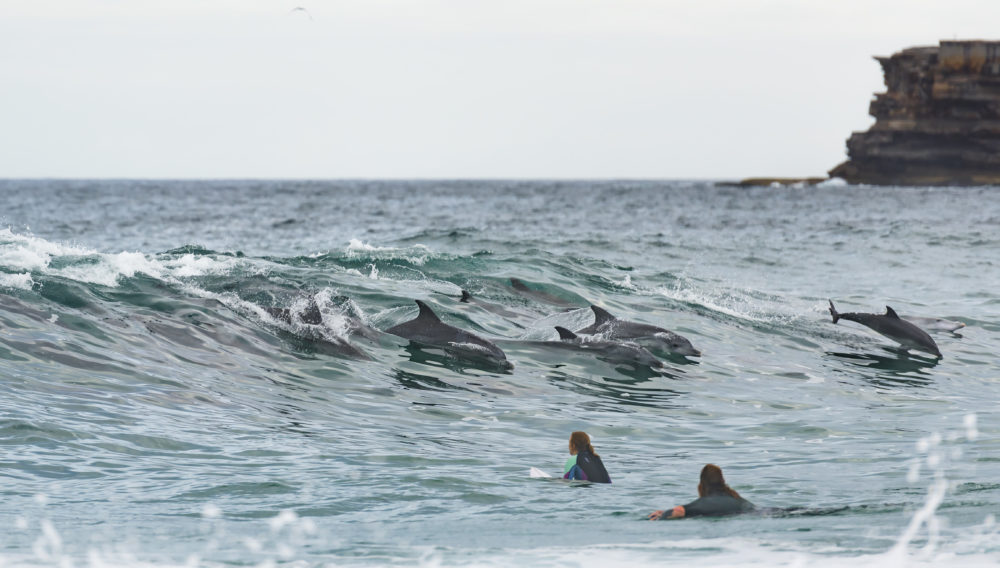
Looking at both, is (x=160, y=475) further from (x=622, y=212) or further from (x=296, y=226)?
(x=622, y=212)

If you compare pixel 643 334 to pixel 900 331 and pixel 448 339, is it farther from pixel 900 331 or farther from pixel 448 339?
pixel 900 331

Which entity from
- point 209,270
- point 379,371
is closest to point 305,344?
point 379,371

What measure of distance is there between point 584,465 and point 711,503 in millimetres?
1549

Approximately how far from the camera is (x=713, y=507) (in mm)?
7496

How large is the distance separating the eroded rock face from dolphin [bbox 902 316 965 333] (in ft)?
394

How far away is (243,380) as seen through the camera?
42.0 ft

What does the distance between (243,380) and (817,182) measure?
156236 mm

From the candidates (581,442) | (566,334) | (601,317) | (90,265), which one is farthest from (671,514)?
(90,265)

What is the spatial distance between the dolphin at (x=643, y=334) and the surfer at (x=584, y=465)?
6602mm

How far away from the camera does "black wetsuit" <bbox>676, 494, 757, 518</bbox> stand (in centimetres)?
748

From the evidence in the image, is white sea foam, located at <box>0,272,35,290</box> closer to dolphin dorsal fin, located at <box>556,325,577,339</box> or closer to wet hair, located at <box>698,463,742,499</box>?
dolphin dorsal fin, located at <box>556,325,577,339</box>

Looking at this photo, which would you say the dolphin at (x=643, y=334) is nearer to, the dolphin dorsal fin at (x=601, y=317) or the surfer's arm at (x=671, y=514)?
the dolphin dorsal fin at (x=601, y=317)

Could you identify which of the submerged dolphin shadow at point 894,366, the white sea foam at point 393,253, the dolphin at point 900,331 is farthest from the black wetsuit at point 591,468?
the white sea foam at point 393,253

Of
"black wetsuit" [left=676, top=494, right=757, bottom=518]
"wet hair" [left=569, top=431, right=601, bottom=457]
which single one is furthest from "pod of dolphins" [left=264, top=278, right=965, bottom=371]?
"black wetsuit" [left=676, top=494, right=757, bottom=518]
